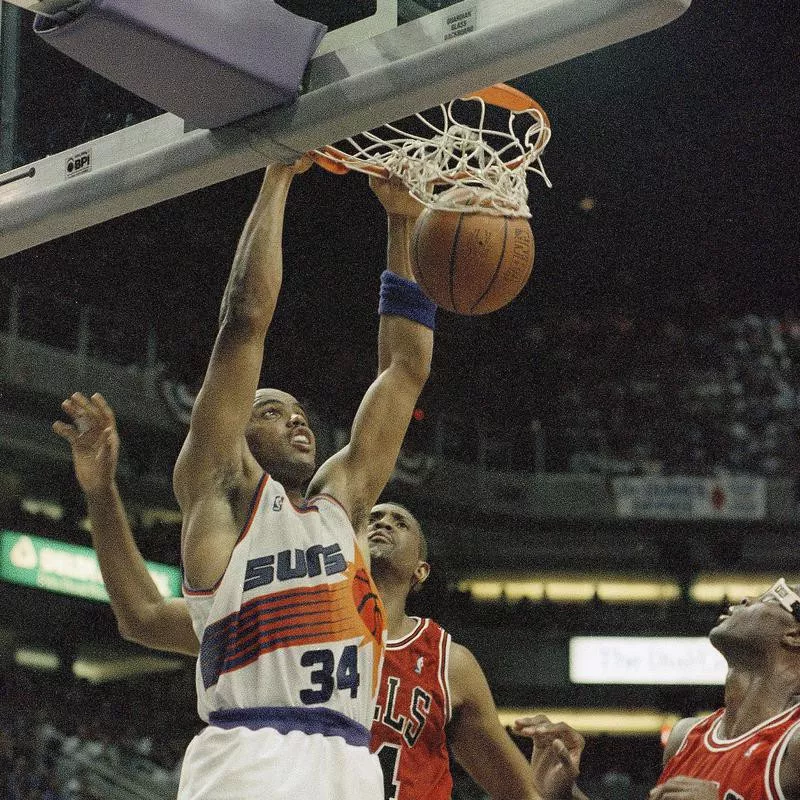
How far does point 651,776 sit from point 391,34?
14662 mm

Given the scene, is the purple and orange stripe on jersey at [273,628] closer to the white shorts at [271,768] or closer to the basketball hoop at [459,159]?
the white shorts at [271,768]

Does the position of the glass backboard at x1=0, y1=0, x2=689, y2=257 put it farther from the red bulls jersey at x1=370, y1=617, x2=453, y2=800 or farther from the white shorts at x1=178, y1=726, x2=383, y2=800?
the red bulls jersey at x1=370, y1=617, x2=453, y2=800

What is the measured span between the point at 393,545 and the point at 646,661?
502 inches

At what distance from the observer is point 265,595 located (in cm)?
287

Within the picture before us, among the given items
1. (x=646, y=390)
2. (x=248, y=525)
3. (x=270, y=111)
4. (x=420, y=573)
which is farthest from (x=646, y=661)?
(x=270, y=111)

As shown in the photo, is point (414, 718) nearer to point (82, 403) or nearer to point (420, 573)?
point (420, 573)

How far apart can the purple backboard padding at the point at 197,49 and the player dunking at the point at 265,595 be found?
0.29 meters

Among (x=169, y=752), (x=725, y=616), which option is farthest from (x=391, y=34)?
(x=169, y=752)

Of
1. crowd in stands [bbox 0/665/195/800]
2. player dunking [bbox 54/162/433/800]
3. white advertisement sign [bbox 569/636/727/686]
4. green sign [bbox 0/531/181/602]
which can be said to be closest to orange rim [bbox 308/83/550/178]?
player dunking [bbox 54/162/433/800]

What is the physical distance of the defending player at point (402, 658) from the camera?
3.48m

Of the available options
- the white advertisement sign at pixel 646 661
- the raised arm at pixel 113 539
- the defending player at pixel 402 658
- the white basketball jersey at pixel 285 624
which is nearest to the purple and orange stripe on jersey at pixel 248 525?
the white basketball jersey at pixel 285 624

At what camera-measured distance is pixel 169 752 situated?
14.0 meters

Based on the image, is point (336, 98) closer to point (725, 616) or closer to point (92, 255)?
point (725, 616)

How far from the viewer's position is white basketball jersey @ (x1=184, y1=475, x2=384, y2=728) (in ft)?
9.26
